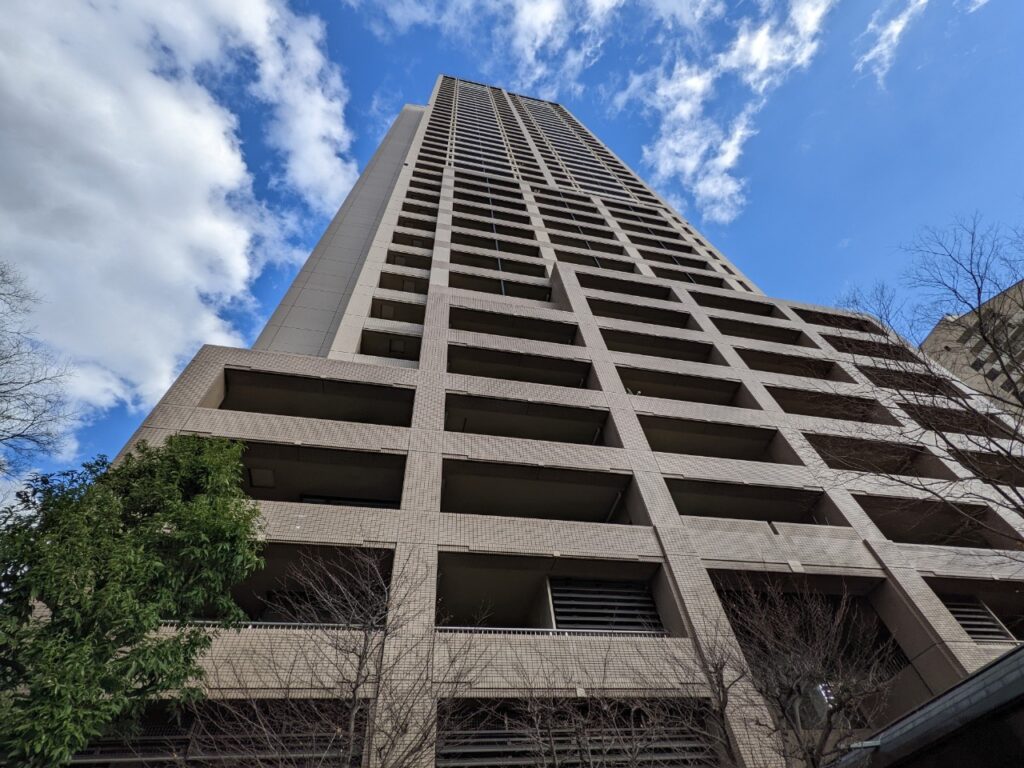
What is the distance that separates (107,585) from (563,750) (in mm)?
7109

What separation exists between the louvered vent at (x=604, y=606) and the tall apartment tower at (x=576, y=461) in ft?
0.21

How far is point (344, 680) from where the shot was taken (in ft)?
24.6

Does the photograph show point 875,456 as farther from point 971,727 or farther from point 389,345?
point 389,345

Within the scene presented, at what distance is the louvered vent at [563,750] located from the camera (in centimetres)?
810

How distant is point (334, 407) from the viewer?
15727 mm

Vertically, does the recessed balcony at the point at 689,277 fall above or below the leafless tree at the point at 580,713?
above

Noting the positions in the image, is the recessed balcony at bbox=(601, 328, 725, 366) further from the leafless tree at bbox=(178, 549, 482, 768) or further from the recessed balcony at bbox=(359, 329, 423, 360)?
the leafless tree at bbox=(178, 549, 482, 768)

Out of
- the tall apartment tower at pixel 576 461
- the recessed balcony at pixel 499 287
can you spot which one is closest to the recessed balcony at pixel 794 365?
the tall apartment tower at pixel 576 461

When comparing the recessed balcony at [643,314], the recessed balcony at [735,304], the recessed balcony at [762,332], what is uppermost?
the recessed balcony at [735,304]

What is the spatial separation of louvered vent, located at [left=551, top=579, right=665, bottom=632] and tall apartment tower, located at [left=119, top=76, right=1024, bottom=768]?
0.21 feet

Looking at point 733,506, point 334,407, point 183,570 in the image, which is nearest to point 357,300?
point 334,407


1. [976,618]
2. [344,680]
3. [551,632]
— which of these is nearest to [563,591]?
[551,632]

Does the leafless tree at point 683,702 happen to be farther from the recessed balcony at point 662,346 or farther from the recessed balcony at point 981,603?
the recessed balcony at point 662,346

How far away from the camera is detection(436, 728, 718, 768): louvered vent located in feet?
26.6
